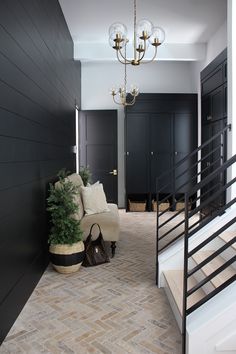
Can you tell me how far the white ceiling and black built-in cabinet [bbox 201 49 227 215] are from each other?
70 cm

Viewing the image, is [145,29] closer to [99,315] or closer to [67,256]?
[67,256]

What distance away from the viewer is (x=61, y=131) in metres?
4.64

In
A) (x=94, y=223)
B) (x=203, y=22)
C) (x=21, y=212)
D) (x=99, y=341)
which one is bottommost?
(x=99, y=341)

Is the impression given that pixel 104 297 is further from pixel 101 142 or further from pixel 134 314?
pixel 101 142

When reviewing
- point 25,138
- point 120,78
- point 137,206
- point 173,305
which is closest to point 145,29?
point 25,138

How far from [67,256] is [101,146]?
4193 millimetres

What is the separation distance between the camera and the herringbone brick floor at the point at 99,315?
216 cm

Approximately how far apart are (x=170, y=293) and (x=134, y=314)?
369 millimetres

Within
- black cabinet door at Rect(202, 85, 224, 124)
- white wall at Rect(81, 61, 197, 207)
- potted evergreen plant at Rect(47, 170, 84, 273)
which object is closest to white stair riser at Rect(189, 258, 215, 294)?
potted evergreen plant at Rect(47, 170, 84, 273)

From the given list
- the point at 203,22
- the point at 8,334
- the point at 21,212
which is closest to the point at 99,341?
the point at 8,334

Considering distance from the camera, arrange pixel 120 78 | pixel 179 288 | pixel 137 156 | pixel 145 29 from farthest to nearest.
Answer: pixel 120 78 → pixel 137 156 → pixel 145 29 → pixel 179 288

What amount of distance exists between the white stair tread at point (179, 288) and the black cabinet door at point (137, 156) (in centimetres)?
405

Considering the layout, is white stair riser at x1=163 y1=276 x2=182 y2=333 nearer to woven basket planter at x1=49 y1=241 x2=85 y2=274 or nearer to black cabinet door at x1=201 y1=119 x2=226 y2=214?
woven basket planter at x1=49 y1=241 x2=85 y2=274

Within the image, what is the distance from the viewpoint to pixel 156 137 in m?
7.04
